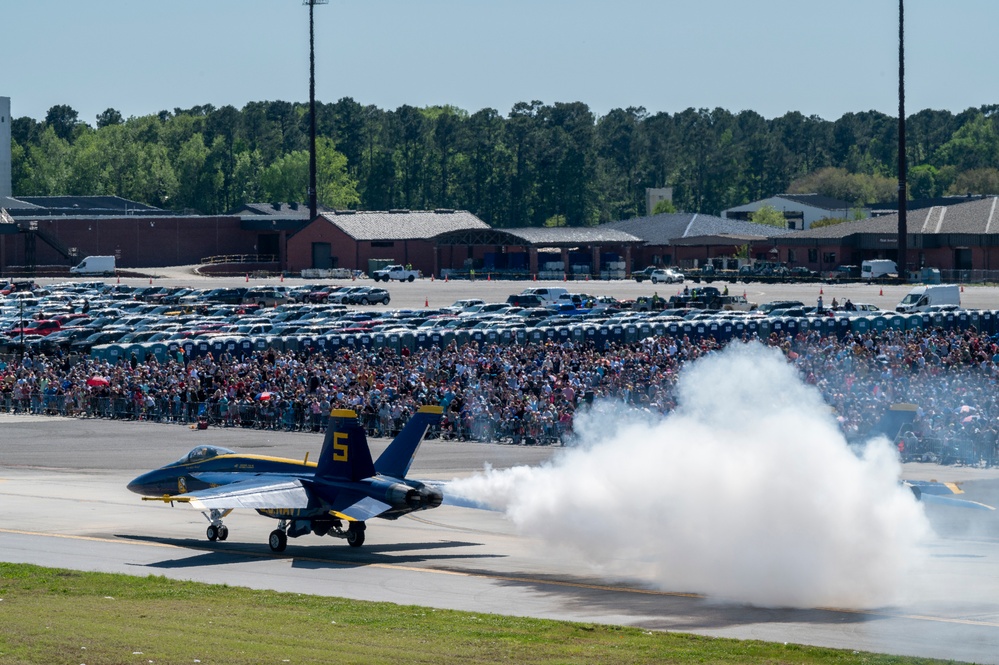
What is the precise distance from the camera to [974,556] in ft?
101

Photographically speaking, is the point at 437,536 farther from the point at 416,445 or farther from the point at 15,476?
the point at 15,476

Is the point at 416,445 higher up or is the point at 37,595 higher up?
the point at 416,445

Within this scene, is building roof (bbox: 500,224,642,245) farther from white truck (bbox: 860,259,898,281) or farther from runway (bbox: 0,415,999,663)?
runway (bbox: 0,415,999,663)

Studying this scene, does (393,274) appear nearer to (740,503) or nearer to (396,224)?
(396,224)

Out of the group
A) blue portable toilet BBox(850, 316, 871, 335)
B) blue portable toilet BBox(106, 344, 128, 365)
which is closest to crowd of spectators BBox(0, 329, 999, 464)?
blue portable toilet BBox(106, 344, 128, 365)

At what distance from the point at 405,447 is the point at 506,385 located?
19981 mm

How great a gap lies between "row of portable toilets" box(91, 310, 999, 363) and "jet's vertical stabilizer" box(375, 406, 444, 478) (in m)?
34.9

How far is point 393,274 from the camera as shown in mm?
136125

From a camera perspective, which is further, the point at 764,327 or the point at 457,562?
the point at 764,327

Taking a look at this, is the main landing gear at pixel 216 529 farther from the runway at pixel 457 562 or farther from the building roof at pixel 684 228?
the building roof at pixel 684 228

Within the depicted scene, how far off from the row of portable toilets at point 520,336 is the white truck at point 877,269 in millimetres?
58285

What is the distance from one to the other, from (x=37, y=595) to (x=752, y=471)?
1454 centimetres

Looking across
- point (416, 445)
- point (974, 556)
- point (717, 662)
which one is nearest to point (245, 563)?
point (416, 445)

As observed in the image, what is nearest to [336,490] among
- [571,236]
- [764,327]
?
[764,327]
